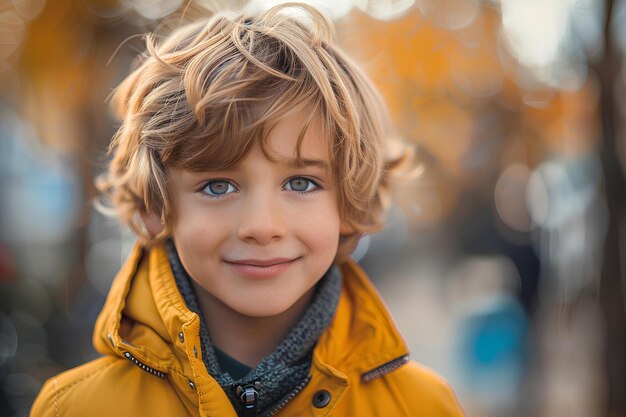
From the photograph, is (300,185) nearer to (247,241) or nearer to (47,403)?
(247,241)

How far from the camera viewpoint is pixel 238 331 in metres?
2.01

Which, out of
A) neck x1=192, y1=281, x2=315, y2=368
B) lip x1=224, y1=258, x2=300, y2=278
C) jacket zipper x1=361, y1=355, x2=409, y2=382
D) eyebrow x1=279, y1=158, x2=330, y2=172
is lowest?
jacket zipper x1=361, y1=355, x2=409, y2=382

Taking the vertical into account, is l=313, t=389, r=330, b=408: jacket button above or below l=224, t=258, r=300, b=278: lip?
below

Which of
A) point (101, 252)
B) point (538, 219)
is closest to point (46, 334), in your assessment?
point (101, 252)

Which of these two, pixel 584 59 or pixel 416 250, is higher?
pixel 584 59

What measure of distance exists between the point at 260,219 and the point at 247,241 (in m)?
0.08

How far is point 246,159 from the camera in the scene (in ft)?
5.82

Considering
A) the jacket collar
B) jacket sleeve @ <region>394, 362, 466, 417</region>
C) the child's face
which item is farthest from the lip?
jacket sleeve @ <region>394, 362, 466, 417</region>

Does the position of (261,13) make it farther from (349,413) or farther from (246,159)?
(349,413)

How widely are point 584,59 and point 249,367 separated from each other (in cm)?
386

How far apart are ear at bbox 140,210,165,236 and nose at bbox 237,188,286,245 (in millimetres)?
372

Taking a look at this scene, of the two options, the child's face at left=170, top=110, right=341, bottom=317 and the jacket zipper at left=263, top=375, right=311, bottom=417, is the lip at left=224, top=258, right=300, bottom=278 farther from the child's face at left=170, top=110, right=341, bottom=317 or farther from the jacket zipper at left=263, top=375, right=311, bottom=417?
the jacket zipper at left=263, top=375, right=311, bottom=417

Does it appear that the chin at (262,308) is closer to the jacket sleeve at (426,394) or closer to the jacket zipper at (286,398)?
the jacket zipper at (286,398)

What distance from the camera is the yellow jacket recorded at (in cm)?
187
